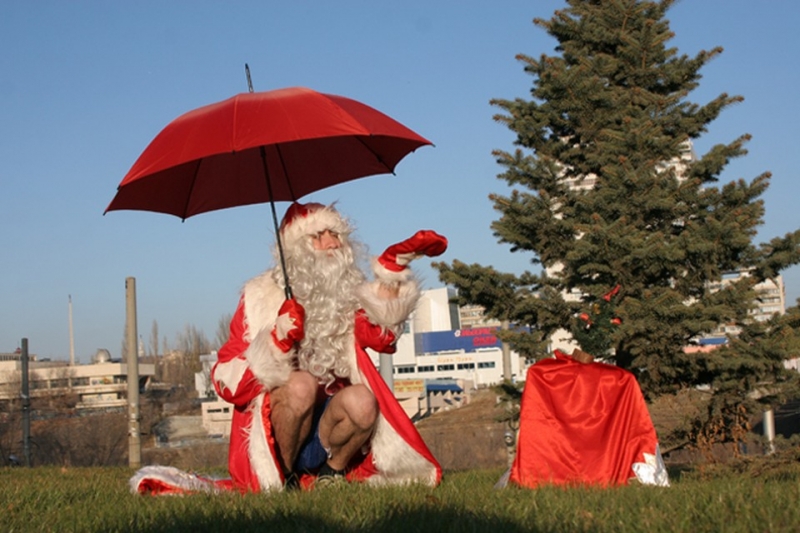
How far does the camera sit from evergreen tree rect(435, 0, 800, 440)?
31.6 ft

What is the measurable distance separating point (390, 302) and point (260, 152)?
3.72 ft

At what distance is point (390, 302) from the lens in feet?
13.8

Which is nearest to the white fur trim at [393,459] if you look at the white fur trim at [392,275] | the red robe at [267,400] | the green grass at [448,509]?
the red robe at [267,400]

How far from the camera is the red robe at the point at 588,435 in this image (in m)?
4.27

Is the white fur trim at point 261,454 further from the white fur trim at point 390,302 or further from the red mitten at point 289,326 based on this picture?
the white fur trim at point 390,302

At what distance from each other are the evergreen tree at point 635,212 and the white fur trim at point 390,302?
4.95 metres

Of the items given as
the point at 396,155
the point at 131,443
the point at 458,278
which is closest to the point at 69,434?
the point at 131,443

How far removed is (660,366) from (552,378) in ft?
20.4

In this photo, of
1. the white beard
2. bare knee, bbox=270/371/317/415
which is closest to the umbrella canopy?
the white beard

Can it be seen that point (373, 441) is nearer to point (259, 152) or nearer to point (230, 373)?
point (230, 373)

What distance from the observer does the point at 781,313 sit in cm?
1000

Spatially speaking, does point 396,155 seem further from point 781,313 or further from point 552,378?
point 781,313

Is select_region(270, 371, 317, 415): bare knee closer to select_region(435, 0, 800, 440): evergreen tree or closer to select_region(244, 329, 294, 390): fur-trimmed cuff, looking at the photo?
select_region(244, 329, 294, 390): fur-trimmed cuff

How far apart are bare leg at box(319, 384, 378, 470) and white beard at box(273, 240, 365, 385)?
21cm
